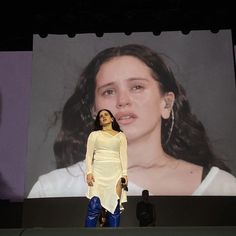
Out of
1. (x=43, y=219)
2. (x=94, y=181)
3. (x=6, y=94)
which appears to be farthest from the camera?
(x=6, y=94)

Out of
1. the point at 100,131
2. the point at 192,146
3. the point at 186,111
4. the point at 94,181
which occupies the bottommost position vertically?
the point at 94,181

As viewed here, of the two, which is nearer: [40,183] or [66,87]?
[40,183]

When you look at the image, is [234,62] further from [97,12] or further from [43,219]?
[43,219]

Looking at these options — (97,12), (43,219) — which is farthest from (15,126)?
(97,12)

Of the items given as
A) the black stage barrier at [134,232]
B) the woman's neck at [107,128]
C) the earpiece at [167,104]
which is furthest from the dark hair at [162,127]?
the black stage barrier at [134,232]

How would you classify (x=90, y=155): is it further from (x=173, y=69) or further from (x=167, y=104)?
(x=173, y=69)

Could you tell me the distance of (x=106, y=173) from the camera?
3.60 meters

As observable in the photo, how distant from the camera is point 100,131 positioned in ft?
12.1

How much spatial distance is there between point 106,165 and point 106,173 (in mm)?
60

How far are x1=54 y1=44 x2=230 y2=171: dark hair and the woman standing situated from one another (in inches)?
76.4

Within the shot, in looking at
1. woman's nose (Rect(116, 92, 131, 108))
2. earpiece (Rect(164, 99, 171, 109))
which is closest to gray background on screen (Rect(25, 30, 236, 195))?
earpiece (Rect(164, 99, 171, 109))

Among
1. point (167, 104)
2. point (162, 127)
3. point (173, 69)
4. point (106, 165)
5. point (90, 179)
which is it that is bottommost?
point (90, 179)

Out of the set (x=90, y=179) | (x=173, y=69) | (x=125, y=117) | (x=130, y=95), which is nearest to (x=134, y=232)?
(x=90, y=179)

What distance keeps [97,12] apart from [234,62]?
1.82 meters
